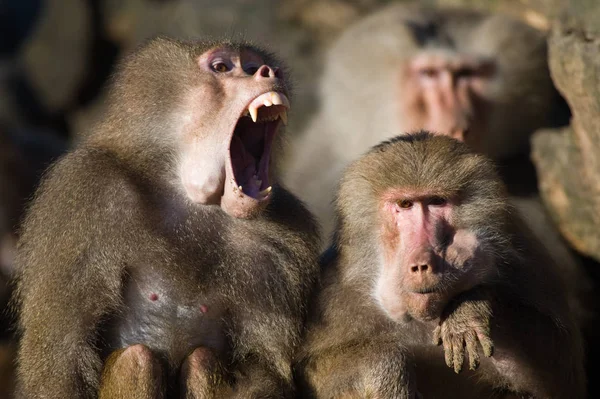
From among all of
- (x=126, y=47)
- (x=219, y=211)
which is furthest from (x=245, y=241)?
(x=126, y=47)

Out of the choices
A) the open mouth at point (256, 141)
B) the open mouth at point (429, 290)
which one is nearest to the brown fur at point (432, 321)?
the open mouth at point (429, 290)

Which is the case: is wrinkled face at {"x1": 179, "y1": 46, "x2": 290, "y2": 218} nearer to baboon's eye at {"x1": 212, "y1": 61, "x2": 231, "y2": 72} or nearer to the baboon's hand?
baboon's eye at {"x1": 212, "y1": 61, "x2": 231, "y2": 72}

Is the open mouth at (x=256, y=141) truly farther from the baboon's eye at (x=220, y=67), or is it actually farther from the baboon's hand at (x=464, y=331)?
the baboon's hand at (x=464, y=331)

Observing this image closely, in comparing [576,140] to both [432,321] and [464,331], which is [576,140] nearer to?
[432,321]

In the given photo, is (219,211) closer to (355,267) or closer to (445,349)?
(355,267)

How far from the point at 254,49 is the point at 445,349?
141cm

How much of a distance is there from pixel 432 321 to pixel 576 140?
216 cm

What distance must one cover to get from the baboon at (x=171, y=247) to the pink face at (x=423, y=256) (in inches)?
16.7

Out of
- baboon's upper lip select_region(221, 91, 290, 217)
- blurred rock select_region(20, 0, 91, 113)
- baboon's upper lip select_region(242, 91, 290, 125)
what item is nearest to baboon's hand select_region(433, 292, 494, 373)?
baboon's upper lip select_region(221, 91, 290, 217)

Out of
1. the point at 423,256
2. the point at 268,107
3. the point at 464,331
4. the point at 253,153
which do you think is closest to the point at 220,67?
the point at 268,107

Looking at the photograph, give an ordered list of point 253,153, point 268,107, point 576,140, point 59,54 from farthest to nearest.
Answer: point 59,54
point 576,140
point 253,153
point 268,107

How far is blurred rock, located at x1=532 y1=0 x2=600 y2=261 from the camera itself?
A: 15.4ft

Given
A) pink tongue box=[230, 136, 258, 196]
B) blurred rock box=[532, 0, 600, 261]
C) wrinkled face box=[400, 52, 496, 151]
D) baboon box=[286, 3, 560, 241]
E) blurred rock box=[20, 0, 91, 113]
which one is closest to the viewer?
pink tongue box=[230, 136, 258, 196]

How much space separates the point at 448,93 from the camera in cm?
588
